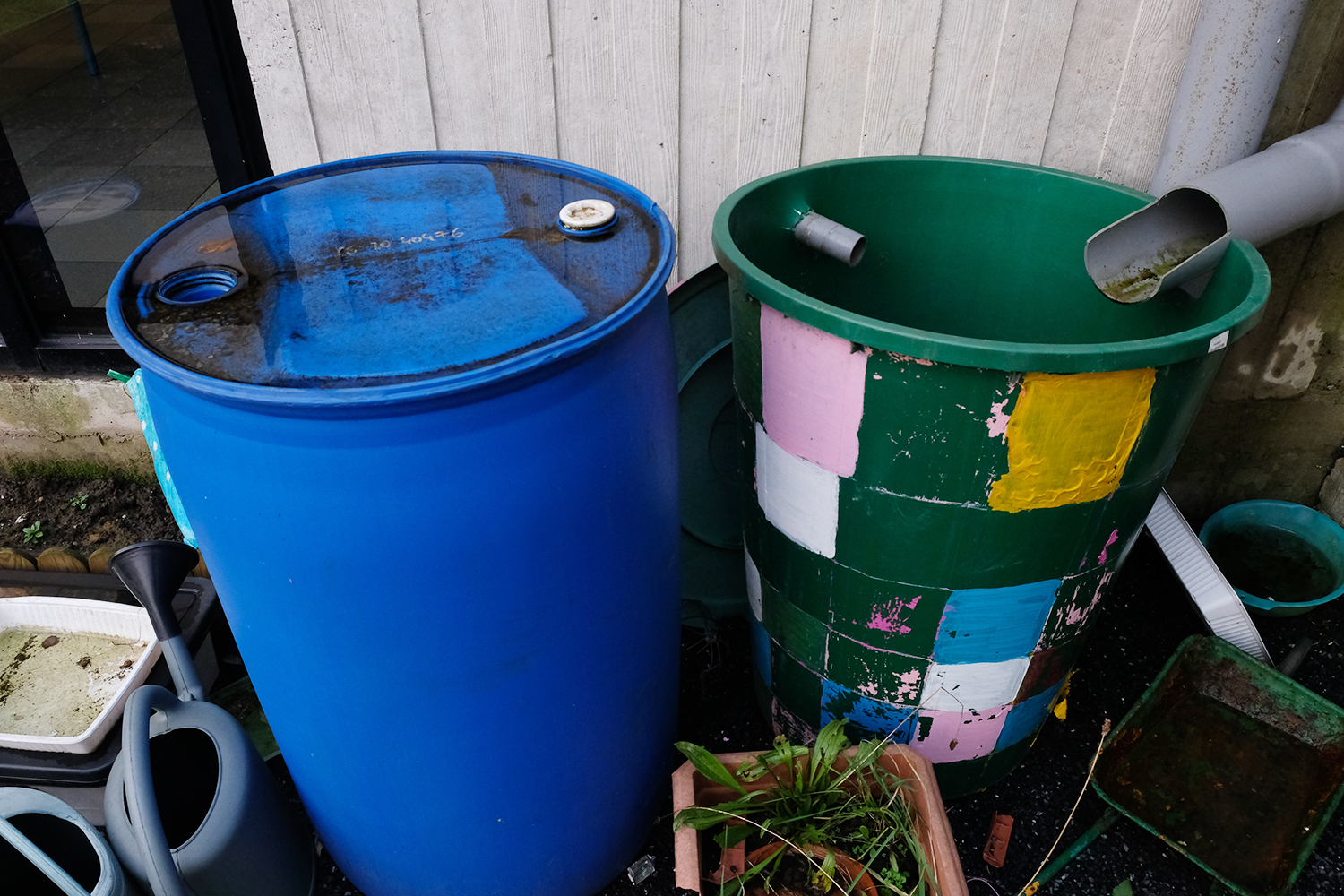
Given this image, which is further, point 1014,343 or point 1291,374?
point 1291,374

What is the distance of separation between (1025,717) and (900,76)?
1.20 m

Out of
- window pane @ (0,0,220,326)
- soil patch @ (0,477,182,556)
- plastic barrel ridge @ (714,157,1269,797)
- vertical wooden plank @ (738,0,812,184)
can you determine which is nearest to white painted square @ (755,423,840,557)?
plastic barrel ridge @ (714,157,1269,797)

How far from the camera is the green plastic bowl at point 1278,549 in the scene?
6.53 feet

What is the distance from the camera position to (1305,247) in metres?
1.85

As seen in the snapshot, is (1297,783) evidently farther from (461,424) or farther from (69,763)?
(69,763)

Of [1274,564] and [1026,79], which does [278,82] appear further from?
[1274,564]

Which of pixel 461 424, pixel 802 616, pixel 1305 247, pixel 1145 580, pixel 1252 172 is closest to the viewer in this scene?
pixel 461 424

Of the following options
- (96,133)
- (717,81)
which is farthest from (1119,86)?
(96,133)

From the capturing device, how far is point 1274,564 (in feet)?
6.74

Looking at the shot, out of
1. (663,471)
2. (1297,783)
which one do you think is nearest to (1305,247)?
(1297,783)

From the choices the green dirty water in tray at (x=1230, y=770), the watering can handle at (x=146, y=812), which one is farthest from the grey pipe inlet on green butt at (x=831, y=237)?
the watering can handle at (x=146, y=812)

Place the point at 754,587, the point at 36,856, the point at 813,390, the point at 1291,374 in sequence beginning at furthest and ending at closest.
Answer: the point at 1291,374 < the point at 754,587 < the point at 813,390 < the point at 36,856

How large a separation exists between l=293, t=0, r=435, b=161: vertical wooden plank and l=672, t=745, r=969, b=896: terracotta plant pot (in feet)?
4.24

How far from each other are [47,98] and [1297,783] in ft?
15.8
